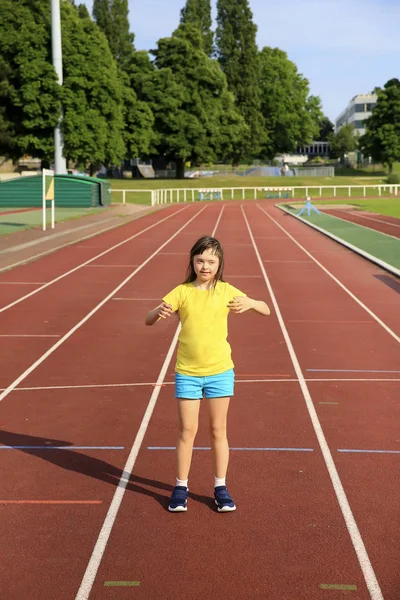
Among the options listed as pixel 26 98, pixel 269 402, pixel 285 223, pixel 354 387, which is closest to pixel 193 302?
pixel 269 402

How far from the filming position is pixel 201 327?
16.5 ft

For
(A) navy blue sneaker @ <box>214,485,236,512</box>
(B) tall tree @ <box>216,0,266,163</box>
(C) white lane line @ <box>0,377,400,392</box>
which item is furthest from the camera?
(B) tall tree @ <box>216,0,266,163</box>

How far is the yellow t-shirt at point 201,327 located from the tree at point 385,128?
96.0 meters

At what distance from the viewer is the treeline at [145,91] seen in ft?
194

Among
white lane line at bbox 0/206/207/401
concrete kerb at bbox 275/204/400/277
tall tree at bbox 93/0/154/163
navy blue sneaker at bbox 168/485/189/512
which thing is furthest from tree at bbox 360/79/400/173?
navy blue sneaker at bbox 168/485/189/512

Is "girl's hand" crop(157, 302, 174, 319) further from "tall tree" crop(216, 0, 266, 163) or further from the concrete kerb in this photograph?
"tall tree" crop(216, 0, 266, 163)

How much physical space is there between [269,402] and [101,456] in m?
2.08

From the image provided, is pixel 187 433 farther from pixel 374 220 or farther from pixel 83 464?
pixel 374 220

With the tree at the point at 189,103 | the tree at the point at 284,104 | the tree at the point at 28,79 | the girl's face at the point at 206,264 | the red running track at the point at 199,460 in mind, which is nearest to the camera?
the red running track at the point at 199,460

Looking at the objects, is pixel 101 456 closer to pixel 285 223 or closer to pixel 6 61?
pixel 285 223

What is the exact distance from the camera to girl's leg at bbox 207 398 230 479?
199 inches

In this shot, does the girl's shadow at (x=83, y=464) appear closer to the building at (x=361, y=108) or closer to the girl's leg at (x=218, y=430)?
the girl's leg at (x=218, y=430)

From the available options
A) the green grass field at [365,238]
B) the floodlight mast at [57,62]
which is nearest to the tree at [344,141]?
the floodlight mast at [57,62]

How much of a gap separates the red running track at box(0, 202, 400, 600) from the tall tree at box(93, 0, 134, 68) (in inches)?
3196
